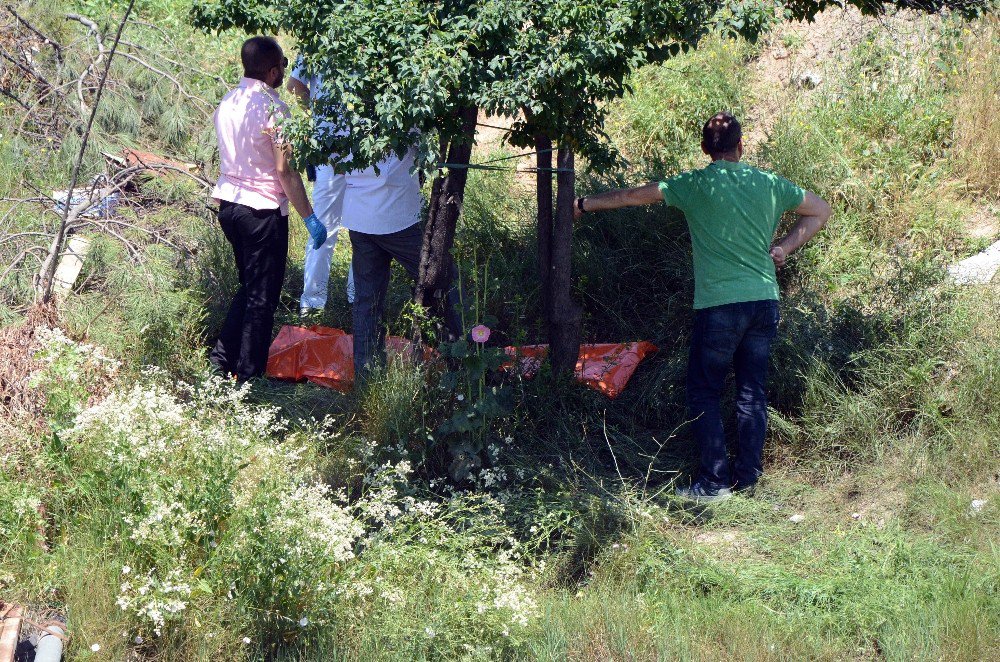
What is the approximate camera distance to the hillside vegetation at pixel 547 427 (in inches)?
125

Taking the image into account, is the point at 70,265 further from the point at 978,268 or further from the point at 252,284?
the point at 978,268

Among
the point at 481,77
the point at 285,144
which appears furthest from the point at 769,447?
the point at 285,144

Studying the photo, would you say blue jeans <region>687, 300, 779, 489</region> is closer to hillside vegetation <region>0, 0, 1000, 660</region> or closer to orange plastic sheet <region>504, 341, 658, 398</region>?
hillside vegetation <region>0, 0, 1000, 660</region>

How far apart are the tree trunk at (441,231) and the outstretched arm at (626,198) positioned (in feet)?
1.97

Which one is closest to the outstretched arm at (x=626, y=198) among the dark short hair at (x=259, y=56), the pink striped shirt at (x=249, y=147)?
the pink striped shirt at (x=249, y=147)

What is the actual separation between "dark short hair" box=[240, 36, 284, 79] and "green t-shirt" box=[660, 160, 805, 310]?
2.02 m

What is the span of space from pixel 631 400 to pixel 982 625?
209 centimetres

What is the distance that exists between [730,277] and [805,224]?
1.65ft

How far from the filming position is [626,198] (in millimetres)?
4328

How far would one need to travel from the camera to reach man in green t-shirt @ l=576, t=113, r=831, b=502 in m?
4.20

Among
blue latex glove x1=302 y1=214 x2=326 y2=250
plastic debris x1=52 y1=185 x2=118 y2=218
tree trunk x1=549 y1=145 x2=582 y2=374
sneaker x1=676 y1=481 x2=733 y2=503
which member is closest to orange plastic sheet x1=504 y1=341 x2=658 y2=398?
tree trunk x1=549 y1=145 x2=582 y2=374

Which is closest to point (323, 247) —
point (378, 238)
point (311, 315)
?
point (311, 315)

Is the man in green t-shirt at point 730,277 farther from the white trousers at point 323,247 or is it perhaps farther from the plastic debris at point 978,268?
the white trousers at point 323,247

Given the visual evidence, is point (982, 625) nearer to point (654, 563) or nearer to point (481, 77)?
point (654, 563)
